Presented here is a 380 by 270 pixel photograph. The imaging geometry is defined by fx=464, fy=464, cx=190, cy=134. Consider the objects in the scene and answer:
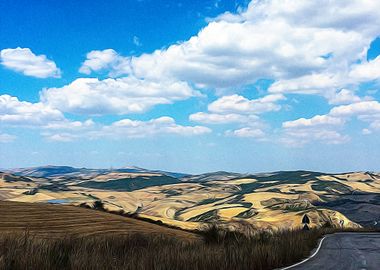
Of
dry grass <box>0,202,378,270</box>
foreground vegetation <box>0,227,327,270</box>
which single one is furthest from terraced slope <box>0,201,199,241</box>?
foreground vegetation <box>0,227,327,270</box>

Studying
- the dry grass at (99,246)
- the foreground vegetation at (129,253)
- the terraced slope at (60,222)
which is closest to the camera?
the foreground vegetation at (129,253)

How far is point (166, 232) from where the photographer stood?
50.4 feet

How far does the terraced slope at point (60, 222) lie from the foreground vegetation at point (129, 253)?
0.60 meters

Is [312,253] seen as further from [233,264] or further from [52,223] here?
[52,223]

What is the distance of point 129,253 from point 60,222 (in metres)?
2.48

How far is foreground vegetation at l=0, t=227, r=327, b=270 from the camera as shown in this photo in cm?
925

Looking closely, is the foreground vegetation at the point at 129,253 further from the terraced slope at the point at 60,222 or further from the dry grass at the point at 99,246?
the terraced slope at the point at 60,222

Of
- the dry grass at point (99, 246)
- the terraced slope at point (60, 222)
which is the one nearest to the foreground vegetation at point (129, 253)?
the dry grass at point (99, 246)

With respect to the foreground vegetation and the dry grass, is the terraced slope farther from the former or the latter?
the foreground vegetation

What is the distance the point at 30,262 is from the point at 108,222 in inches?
222

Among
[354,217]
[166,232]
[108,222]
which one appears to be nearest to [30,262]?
[108,222]

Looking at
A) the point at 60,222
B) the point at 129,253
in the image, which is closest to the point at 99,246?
the point at 129,253

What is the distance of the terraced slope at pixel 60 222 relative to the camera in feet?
39.3

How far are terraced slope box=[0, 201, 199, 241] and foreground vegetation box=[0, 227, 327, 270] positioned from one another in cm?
60
